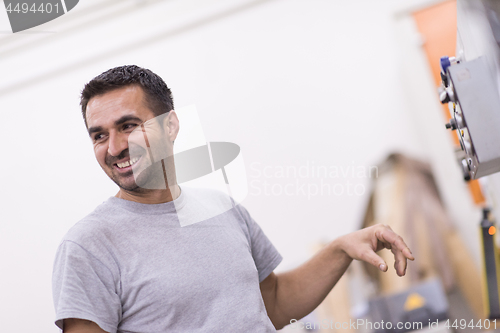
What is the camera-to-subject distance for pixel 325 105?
209 cm

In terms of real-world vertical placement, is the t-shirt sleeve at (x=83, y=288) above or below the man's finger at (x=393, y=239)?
above

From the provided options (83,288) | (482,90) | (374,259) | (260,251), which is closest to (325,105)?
(260,251)

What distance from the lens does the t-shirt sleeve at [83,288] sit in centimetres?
63

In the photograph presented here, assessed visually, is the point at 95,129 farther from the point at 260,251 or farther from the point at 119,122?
the point at 260,251

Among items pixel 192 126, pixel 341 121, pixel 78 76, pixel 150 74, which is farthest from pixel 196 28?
pixel 150 74

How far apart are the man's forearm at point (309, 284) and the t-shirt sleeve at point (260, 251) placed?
0.18 ft

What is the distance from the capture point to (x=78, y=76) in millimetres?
1643

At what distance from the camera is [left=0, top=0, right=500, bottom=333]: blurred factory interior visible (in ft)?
5.96

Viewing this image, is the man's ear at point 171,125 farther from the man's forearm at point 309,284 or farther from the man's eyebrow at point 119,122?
the man's forearm at point 309,284

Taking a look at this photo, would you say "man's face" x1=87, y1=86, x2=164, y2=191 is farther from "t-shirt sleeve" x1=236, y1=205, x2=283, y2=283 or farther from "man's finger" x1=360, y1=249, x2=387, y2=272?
"man's finger" x1=360, y1=249, x2=387, y2=272

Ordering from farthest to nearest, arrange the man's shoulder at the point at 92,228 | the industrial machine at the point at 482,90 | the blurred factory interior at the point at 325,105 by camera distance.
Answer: the blurred factory interior at the point at 325,105, the man's shoulder at the point at 92,228, the industrial machine at the point at 482,90

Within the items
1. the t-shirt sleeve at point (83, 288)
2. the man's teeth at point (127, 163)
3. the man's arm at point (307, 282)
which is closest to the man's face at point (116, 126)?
the man's teeth at point (127, 163)

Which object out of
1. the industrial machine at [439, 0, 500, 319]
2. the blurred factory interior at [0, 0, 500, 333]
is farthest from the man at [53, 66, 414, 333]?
the blurred factory interior at [0, 0, 500, 333]

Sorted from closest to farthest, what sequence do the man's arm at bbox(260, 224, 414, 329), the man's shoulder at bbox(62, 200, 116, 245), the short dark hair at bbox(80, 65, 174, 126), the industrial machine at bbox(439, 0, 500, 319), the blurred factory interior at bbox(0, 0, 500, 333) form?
the industrial machine at bbox(439, 0, 500, 319) < the man's shoulder at bbox(62, 200, 116, 245) < the short dark hair at bbox(80, 65, 174, 126) < the man's arm at bbox(260, 224, 414, 329) < the blurred factory interior at bbox(0, 0, 500, 333)
